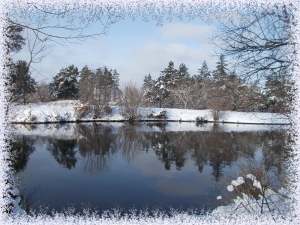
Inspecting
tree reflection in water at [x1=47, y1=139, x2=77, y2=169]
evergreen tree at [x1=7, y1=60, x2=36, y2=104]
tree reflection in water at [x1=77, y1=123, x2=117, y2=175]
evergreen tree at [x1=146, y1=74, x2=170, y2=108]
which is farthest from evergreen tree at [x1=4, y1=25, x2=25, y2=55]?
evergreen tree at [x1=146, y1=74, x2=170, y2=108]

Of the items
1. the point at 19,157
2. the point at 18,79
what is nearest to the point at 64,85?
the point at 19,157


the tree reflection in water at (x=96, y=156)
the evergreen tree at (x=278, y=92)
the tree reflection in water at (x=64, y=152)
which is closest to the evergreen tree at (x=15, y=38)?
the evergreen tree at (x=278, y=92)

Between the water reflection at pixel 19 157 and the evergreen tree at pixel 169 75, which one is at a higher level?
the evergreen tree at pixel 169 75

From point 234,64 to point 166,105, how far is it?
41194 millimetres

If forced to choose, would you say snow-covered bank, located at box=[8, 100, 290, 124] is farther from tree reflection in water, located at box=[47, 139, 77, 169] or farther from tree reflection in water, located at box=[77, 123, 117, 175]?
tree reflection in water, located at box=[77, 123, 117, 175]

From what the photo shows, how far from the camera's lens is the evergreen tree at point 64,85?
109ft

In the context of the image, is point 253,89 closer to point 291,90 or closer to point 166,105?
point 291,90

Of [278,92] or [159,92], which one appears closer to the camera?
[278,92]

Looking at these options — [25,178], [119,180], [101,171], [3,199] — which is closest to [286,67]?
[3,199]

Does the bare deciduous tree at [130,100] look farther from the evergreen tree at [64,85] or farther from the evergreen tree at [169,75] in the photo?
the evergreen tree at [169,75]

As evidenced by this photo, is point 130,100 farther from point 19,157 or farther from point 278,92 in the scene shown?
point 278,92

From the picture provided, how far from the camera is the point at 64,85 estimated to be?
109 feet

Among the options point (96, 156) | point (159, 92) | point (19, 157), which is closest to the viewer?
point (19, 157)

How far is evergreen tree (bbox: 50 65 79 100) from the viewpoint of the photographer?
3325cm
